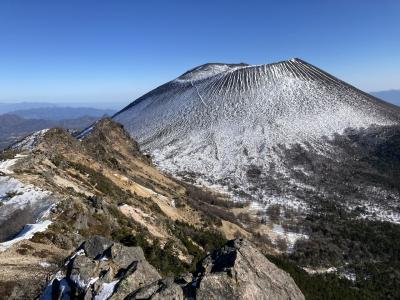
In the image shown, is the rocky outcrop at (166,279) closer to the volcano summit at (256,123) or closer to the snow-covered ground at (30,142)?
the snow-covered ground at (30,142)

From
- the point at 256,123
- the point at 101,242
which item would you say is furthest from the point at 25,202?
the point at 256,123

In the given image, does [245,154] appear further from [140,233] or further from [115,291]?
[115,291]

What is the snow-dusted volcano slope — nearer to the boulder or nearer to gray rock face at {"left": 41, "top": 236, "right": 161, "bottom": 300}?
the boulder

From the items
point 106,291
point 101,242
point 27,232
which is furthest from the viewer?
point 27,232

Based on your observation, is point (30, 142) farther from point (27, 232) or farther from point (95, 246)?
point (95, 246)

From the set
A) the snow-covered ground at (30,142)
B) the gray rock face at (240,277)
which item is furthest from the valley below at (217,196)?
the snow-covered ground at (30,142)

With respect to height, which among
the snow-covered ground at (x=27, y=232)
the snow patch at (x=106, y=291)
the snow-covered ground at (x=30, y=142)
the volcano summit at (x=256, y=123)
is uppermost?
the snow patch at (x=106, y=291)
